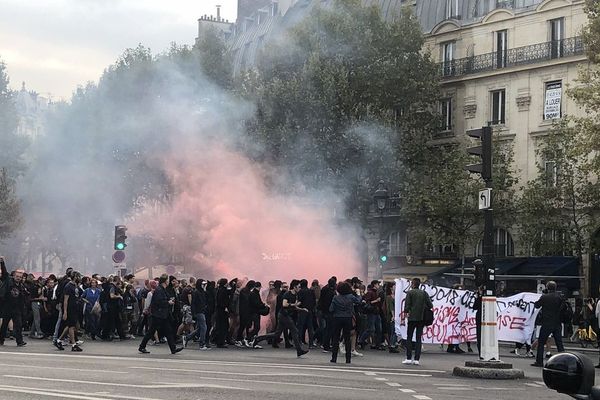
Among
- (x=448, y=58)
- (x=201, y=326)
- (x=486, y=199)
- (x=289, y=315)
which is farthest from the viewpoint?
(x=448, y=58)

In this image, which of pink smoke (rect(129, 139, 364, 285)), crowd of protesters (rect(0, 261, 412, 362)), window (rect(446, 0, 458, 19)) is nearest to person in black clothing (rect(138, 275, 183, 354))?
crowd of protesters (rect(0, 261, 412, 362))

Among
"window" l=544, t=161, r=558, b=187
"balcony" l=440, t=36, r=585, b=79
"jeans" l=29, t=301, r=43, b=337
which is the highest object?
"balcony" l=440, t=36, r=585, b=79

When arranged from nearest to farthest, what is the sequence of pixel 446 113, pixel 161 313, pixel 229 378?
pixel 229 378
pixel 161 313
pixel 446 113

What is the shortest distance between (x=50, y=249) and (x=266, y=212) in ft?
105

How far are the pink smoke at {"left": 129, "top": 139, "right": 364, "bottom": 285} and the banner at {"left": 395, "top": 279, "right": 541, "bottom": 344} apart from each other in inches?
865

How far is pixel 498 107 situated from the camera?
49.8m

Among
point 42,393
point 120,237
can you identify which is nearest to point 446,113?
point 120,237

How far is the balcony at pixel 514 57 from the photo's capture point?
46281 millimetres

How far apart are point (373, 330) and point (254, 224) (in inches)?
926

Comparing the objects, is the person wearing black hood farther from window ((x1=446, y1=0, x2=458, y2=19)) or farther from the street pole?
window ((x1=446, y1=0, x2=458, y2=19))

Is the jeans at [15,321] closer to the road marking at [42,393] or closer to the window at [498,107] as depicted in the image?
the road marking at [42,393]

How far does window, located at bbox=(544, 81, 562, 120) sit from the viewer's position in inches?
1831

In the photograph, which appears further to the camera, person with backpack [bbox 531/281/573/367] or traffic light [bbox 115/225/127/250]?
traffic light [bbox 115/225/127/250]

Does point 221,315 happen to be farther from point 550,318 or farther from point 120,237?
point 120,237
